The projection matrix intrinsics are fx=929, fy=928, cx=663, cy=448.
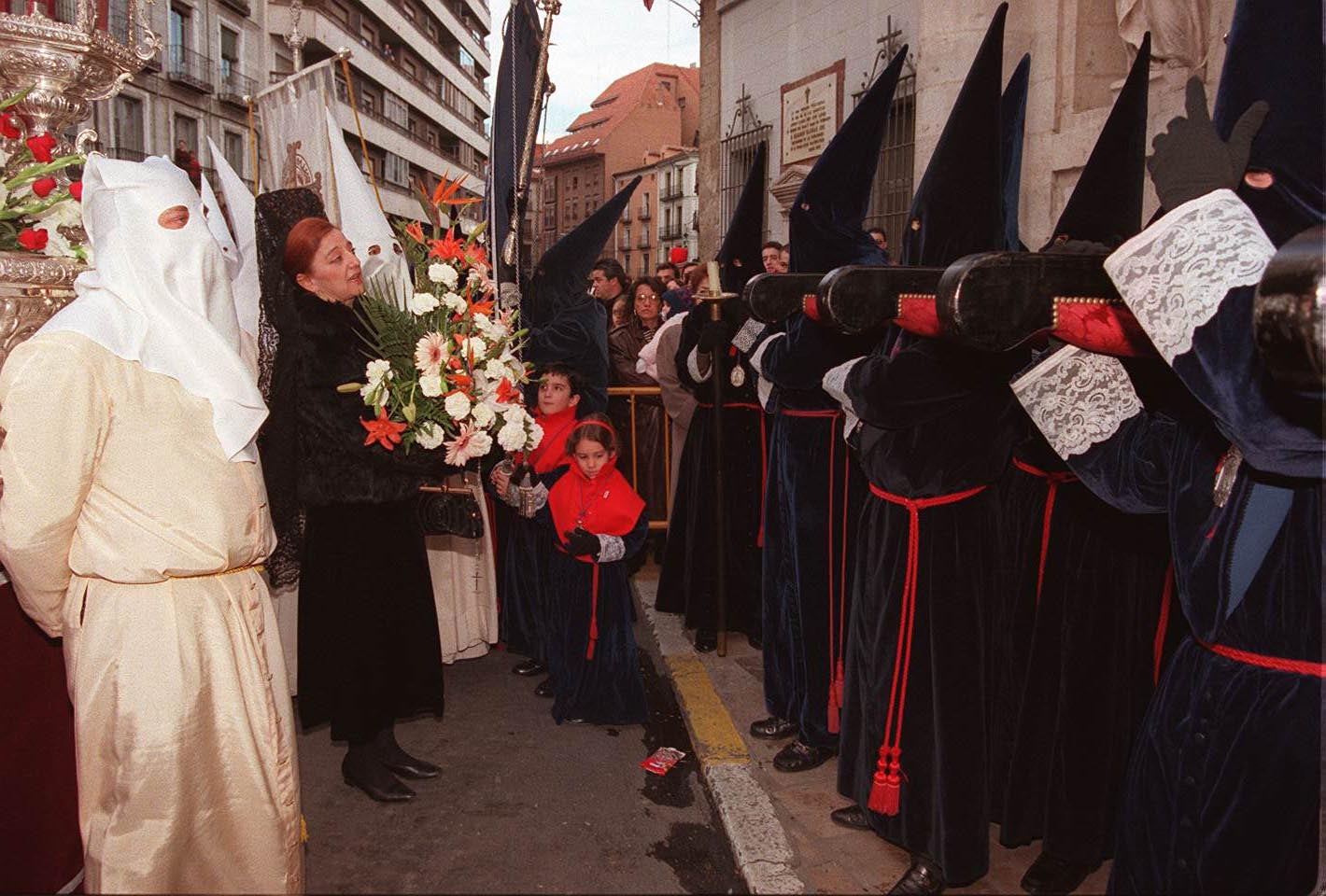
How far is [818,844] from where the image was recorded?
346 cm

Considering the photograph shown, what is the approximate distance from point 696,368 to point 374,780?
2.88 m

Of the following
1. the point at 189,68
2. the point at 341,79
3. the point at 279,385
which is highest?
the point at 341,79

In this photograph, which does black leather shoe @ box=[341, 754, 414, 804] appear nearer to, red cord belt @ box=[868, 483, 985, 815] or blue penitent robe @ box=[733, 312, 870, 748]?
blue penitent robe @ box=[733, 312, 870, 748]

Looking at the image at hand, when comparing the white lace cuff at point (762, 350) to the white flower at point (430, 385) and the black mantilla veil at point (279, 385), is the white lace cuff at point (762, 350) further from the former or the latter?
the black mantilla veil at point (279, 385)

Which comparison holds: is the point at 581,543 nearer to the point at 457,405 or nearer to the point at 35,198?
the point at 457,405

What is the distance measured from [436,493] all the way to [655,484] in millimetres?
3611

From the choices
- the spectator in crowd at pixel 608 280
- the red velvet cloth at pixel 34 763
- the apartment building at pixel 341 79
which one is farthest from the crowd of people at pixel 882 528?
the spectator in crowd at pixel 608 280

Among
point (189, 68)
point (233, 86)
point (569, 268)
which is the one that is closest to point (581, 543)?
point (569, 268)

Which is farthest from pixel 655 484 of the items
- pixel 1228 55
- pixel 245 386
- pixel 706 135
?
pixel 706 135

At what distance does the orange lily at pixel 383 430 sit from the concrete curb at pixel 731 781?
1.97 meters

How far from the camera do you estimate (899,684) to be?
3.15 meters

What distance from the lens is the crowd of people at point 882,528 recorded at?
6.34 ft

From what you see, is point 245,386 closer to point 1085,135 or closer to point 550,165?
point 1085,135

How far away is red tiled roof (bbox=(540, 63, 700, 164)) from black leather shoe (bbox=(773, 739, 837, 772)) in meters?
55.3
